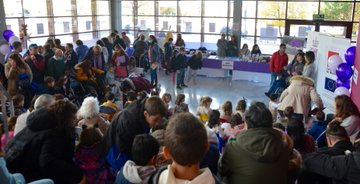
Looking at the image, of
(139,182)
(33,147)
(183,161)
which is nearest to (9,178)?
(33,147)

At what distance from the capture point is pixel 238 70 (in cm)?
1252

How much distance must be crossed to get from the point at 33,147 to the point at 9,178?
0.32 meters

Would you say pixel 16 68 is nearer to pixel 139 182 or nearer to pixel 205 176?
pixel 139 182

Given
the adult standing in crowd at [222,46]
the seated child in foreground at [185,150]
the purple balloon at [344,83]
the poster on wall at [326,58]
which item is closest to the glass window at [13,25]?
the adult standing in crowd at [222,46]

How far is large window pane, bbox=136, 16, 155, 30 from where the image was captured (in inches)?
647

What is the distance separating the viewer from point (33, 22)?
1320cm

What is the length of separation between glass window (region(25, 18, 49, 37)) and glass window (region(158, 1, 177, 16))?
189 inches

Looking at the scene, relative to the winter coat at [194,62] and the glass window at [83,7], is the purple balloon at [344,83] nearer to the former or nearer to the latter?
the winter coat at [194,62]

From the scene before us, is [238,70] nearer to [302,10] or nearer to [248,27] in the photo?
[248,27]

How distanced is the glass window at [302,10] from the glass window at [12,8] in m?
9.46

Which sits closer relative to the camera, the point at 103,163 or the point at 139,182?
the point at 139,182

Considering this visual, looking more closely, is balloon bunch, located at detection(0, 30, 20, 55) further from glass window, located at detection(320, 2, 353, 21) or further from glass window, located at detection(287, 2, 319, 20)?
glass window, located at detection(320, 2, 353, 21)

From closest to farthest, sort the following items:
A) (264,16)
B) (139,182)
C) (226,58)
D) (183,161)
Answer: (183,161) < (139,182) < (226,58) < (264,16)

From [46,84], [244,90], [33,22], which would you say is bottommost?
[244,90]
